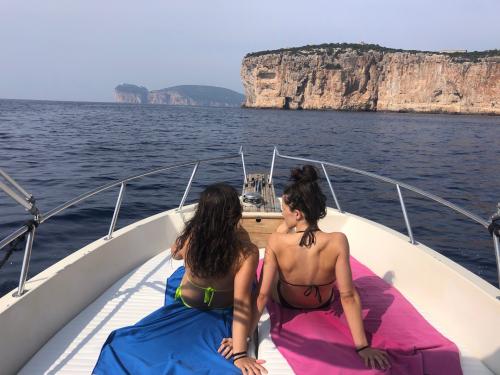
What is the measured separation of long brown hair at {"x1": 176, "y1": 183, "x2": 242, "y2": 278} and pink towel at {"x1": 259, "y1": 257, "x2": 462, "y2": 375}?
0.63m

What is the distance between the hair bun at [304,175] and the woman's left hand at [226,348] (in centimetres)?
105

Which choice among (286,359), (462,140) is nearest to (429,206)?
(286,359)

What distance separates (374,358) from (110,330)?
1716mm

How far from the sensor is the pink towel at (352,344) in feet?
7.25

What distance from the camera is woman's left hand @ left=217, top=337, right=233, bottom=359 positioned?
2.22 meters

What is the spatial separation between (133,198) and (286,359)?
8155mm

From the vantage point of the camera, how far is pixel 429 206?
1032 centimetres

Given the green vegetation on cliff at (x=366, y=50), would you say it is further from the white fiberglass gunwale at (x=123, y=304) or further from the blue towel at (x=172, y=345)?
the blue towel at (x=172, y=345)

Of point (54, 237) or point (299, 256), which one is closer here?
point (299, 256)

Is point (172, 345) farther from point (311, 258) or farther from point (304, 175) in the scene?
point (304, 175)

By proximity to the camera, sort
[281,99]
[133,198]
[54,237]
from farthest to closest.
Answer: [281,99] < [133,198] < [54,237]

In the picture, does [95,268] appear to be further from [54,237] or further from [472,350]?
[54,237]

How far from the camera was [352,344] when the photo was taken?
7.88 ft

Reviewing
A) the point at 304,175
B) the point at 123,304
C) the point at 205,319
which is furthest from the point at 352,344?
the point at 123,304
